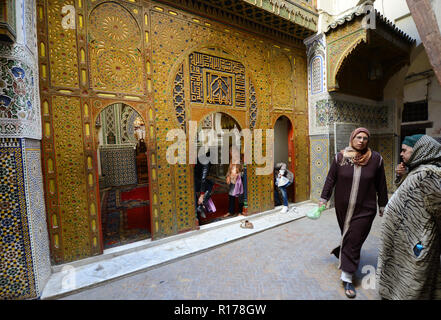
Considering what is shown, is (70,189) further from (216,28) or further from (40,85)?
(216,28)

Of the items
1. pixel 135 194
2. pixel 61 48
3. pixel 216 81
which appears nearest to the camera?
pixel 61 48

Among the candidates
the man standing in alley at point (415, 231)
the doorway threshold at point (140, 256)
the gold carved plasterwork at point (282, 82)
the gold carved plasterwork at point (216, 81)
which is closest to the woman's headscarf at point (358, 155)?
the man standing in alley at point (415, 231)

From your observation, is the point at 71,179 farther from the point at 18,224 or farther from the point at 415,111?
the point at 415,111

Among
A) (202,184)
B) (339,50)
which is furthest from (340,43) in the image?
(202,184)

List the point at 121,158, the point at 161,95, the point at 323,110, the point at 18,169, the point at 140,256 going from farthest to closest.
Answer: the point at 121,158
the point at 323,110
the point at 161,95
the point at 140,256
the point at 18,169

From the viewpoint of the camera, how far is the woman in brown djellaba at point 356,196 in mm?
2371

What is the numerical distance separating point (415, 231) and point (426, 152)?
749 millimetres

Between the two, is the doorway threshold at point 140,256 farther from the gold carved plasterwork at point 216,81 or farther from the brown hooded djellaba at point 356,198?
the gold carved plasterwork at point 216,81

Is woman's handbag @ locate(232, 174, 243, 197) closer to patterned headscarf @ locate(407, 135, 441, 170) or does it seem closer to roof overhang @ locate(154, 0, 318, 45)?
patterned headscarf @ locate(407, 135, 441, 170)

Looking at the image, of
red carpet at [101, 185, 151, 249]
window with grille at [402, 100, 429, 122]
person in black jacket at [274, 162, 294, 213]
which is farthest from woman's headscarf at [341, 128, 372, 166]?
window with grille at [402, 100, 429, 122]

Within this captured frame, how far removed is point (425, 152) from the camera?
196 centimetres

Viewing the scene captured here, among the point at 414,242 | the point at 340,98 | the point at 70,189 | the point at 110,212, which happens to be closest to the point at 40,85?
the point at 70,189

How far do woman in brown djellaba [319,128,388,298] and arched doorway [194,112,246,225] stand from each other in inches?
103

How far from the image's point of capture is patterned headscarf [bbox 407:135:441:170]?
1919mm
